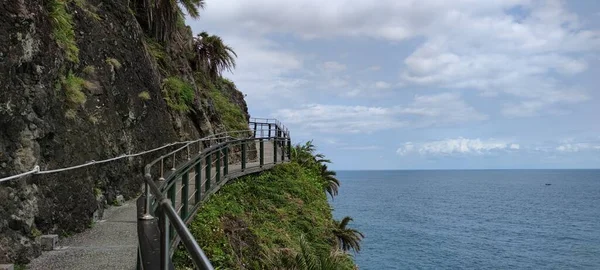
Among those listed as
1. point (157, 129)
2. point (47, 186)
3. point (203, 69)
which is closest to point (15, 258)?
point (47, 186)

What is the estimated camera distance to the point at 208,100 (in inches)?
805

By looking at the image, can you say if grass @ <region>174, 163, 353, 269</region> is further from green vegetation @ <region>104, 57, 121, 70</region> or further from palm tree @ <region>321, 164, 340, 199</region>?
palm tree @ <region>321, 164, 340, 199</region>

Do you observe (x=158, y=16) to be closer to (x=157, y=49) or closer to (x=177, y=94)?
(x=157, y=49)

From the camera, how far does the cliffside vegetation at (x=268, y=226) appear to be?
9000mm

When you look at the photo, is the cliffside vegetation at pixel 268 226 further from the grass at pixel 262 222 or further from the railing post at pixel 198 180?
the railing post at pixel 198 180

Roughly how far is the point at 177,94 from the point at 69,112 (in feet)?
25.2

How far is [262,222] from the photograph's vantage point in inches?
457

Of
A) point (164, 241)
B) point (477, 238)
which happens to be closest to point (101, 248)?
point (164, 241)

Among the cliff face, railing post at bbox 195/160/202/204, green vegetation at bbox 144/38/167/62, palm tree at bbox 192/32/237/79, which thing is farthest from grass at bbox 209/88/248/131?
railing post at bbox 195/160/202/204

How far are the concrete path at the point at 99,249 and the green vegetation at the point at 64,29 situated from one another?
10.8ft

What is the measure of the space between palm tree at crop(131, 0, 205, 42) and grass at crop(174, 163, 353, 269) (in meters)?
6.63

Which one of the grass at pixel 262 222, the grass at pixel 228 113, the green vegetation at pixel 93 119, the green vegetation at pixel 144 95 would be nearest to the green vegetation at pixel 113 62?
the green vegetation at pixel 144 95

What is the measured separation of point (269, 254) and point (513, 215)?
286ft

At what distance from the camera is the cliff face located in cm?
612
